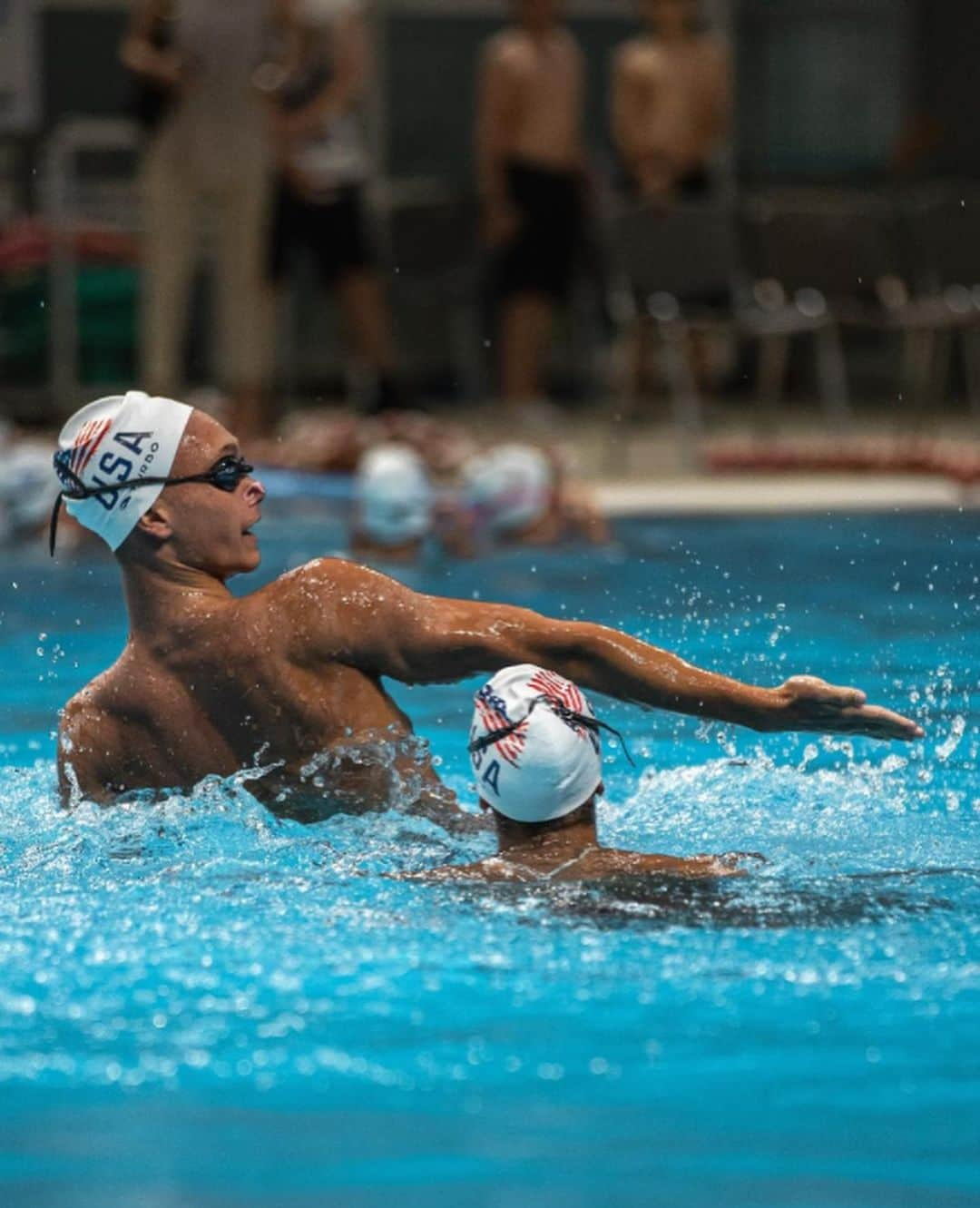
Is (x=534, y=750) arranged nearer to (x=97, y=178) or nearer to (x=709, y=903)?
(x=709, y=903)

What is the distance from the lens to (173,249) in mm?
10164

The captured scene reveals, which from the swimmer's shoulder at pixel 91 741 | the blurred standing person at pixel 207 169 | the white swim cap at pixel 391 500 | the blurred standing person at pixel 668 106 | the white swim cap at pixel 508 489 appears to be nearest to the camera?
the swimmer's shoulder at pixel 91 741

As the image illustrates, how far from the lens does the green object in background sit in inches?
456

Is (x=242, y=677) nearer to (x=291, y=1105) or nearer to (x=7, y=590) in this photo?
(x=291, y=1105)

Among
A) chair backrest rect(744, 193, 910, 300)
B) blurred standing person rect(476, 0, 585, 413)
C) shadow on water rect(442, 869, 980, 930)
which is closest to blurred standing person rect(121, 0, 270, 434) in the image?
blurred standing person rect(476, 0, 585, 413)

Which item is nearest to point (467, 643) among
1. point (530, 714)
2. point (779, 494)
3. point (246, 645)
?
point (530, 714)

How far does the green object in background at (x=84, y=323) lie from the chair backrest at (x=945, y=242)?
394cm

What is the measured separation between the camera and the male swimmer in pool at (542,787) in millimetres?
3449

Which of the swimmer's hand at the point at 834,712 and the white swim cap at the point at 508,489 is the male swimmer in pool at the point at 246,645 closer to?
the swimmer's hand at the point at 834,712

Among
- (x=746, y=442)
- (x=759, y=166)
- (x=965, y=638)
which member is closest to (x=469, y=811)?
(x=965, y=638)

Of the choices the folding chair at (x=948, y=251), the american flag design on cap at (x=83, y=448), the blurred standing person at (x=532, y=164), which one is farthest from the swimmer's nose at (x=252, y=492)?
the folding chair at (x=948, y=251)

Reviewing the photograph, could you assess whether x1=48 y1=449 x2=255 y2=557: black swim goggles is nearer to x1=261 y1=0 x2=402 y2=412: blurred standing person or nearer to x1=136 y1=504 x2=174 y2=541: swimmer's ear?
x1=136 y1=504 x2=174 y2=541: swimmer's ear

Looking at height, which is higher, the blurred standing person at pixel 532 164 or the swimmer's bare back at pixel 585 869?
the blurred standing person at pixel 532 164

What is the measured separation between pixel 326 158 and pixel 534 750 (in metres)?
7.10
